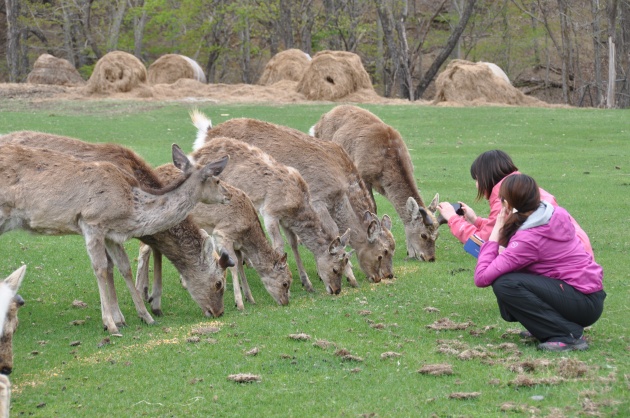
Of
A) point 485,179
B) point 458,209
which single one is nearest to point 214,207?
point 458,209

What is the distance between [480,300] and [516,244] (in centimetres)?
252

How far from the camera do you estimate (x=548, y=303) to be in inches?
293

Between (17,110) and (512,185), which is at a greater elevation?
(512,185)

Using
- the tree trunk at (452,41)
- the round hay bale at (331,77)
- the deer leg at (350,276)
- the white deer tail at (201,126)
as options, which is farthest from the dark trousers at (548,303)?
the tree trunk at (452,41)

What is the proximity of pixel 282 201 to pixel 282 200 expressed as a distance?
0.04 ft

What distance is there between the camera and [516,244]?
739cm

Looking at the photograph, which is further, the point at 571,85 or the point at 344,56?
the point at 571,85

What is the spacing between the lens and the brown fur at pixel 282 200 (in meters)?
11.0

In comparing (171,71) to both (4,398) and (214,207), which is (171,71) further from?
(4,398)

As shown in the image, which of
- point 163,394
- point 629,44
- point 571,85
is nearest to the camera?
point 163,394

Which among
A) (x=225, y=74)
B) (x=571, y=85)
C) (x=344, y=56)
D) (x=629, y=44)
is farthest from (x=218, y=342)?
(x=225, y=74)

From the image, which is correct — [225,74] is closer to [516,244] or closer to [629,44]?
[629,44]

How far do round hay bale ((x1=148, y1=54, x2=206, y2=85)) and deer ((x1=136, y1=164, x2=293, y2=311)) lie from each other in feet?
92.2

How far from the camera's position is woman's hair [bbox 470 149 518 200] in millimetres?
8516
